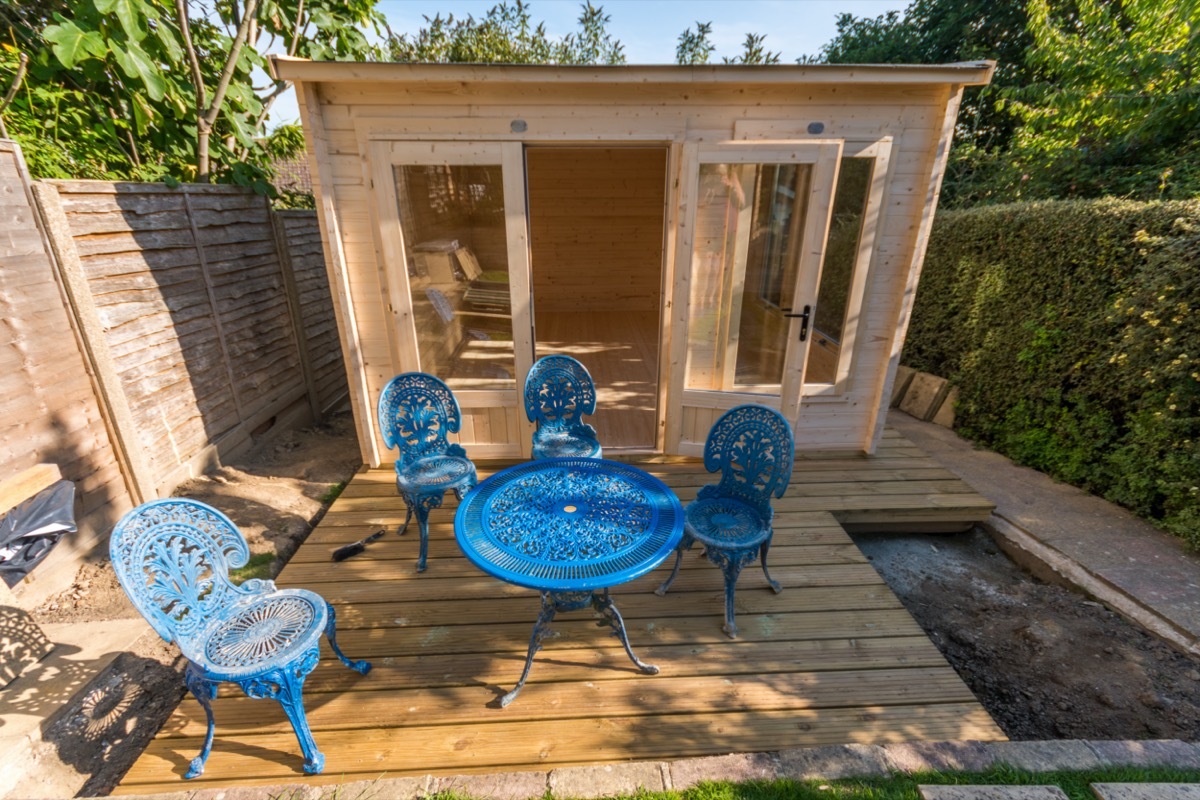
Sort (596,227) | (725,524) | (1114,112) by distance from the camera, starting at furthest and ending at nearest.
Answer: 1. (596,227)
2. (1114,112)
3. (725,524)

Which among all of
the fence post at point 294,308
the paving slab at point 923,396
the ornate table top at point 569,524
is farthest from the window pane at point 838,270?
the fence post at point 294,308

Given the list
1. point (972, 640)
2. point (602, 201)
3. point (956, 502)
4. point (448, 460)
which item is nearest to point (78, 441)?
point (448, 460)

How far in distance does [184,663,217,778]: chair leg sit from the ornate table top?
0.97 meters

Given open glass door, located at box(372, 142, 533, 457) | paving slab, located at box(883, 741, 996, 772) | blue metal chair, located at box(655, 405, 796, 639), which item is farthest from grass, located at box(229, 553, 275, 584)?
paving slab, located at box(883, 741, 996, 772)

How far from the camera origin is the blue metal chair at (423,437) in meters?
2.77

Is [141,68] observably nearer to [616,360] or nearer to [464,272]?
[464,272]

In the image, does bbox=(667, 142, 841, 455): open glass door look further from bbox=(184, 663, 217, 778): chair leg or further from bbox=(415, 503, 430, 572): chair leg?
bbox=(184, 663, 217, 778): chair leg

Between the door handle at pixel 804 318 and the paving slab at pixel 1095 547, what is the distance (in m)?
1.84

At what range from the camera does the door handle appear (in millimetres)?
3447

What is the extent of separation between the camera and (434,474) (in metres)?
2.83

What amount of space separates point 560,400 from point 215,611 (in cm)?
204

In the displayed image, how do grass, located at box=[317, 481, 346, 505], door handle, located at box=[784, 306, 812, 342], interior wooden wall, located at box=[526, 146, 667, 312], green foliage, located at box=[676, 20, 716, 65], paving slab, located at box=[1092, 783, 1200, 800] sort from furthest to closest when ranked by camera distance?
green foliage, located at box=[676, 20, 716, 65] → interior wooden wall, located at box=[526, 146, 667, 312] → grass, located at box=[317, 481, 346, 505] → door handle, located at box=[784, 306, 812, 342] → paving slab, located at box=[1092, 783, 1200, 800]

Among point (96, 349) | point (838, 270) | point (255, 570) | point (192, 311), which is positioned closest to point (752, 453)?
point (838, 270)

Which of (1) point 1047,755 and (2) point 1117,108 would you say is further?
(2) point 1117,108
